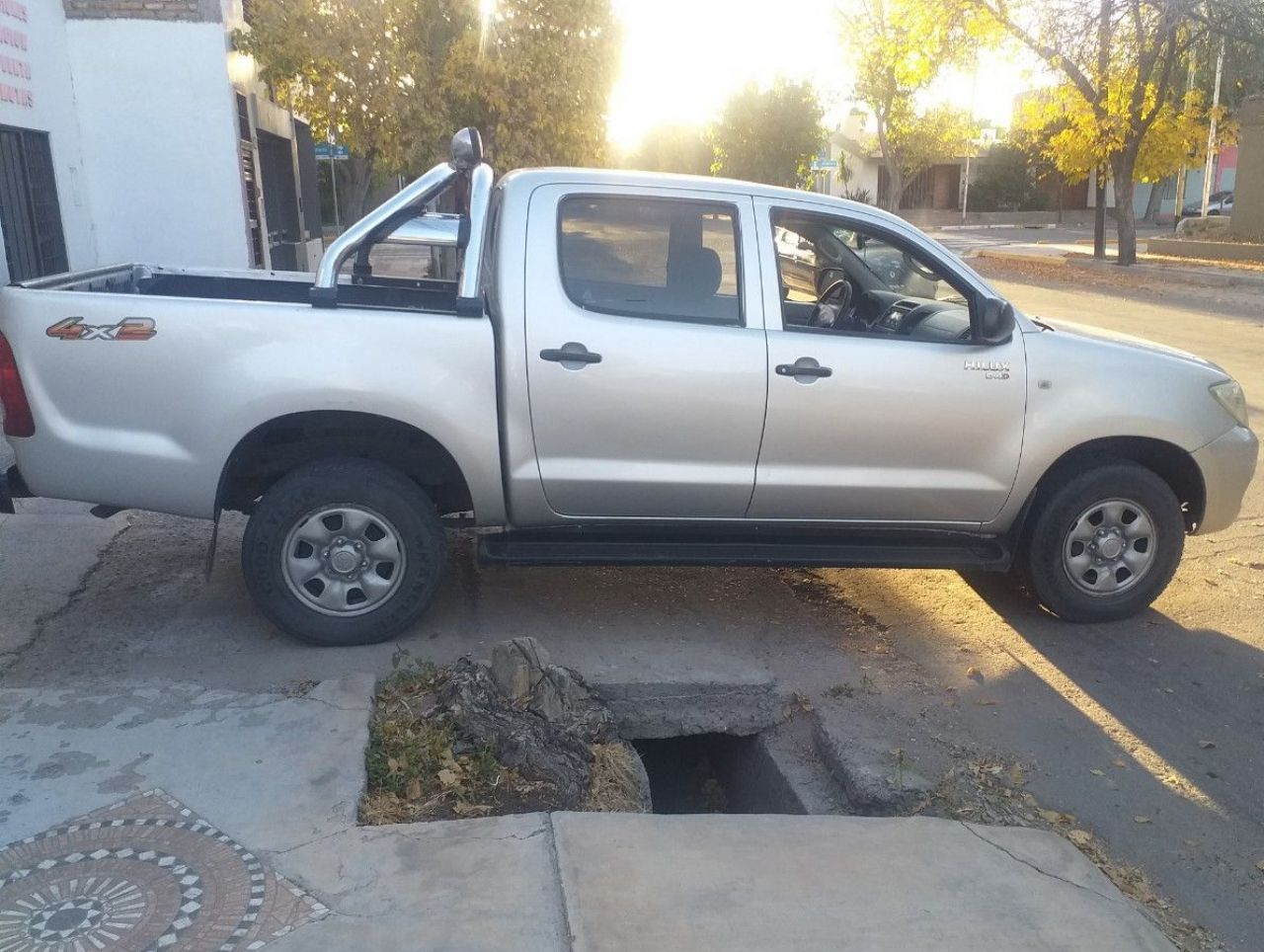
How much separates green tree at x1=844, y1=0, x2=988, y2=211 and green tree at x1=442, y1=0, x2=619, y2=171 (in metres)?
15.2

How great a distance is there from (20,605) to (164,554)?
93cm

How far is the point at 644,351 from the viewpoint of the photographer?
4887 mm

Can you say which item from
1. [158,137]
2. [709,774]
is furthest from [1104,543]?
[158,137]

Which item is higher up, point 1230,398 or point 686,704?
point 1230,398

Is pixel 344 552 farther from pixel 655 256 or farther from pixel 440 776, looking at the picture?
pixel 655 256

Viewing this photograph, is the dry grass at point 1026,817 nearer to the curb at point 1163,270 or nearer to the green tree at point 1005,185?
the curb at point 1163,270

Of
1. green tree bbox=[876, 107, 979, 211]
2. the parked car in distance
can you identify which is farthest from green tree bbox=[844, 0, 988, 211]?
the parked car in distance

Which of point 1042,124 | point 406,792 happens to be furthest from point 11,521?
point 1042,124

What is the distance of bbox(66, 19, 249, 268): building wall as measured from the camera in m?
12.5

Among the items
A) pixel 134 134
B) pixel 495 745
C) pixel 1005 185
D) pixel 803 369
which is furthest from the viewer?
pixel 1005 185

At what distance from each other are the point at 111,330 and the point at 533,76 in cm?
1012

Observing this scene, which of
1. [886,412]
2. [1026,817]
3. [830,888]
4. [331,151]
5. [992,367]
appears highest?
[331,151]

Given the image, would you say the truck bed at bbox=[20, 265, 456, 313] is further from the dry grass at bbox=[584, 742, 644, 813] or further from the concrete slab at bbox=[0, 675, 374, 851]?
the dry grass at bbox=[584, 742, 644, 813]

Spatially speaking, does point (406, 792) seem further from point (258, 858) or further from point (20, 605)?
point (20, 605)
